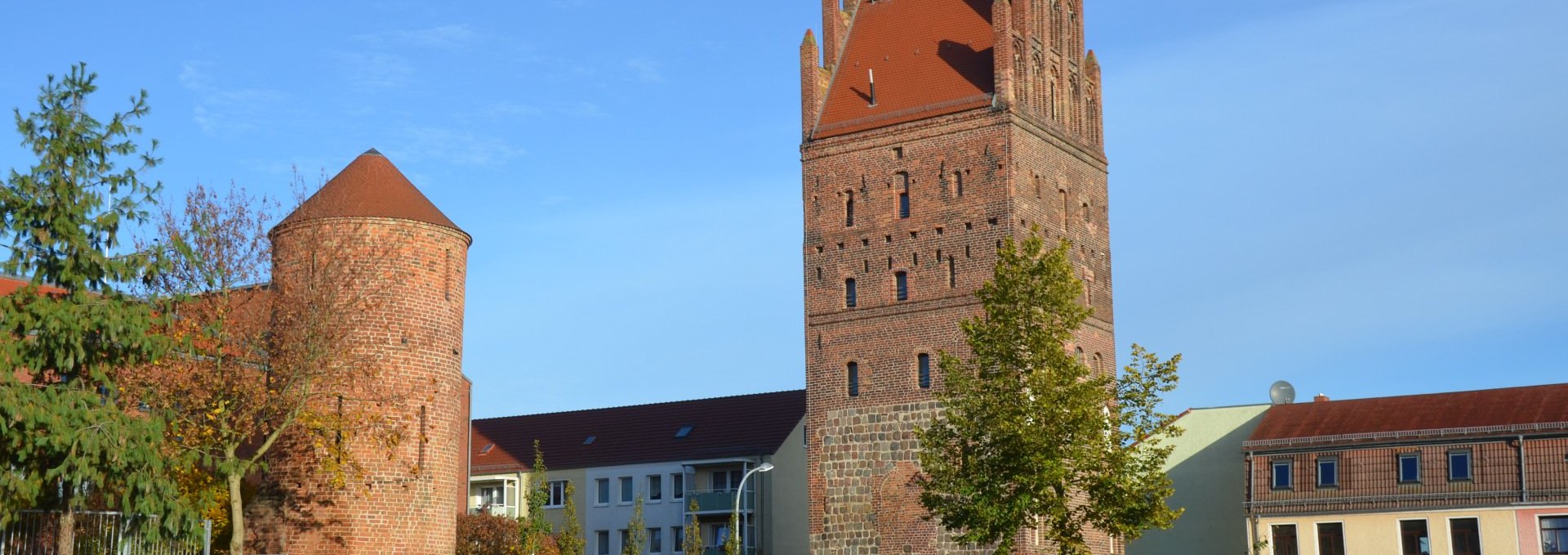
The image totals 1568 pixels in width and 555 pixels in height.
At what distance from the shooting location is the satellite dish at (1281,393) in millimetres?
59000

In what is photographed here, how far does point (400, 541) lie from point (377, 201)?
805 centimetres

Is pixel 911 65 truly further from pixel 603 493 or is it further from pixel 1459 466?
pixel 603 493

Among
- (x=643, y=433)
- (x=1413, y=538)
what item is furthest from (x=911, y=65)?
(x=643, y=433)

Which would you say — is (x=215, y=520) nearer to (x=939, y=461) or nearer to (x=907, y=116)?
(x=939, y=461)

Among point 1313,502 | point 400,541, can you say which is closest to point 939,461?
point 400,541

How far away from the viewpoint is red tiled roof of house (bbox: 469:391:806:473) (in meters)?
67.2

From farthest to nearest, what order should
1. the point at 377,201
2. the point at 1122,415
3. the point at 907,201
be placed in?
1. the point at 907,201
2. the point at 377,201
3. the point at 1122,415

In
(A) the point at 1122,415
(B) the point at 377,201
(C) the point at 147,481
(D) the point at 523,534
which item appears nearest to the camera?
(C) the point at 147,481

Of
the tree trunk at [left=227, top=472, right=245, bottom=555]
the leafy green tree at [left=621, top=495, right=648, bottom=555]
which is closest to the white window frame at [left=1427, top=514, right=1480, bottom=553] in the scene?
the leafy green tree at [left=621, top=495, right=648, bottom=555]

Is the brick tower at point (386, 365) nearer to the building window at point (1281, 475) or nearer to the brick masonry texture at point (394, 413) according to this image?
the brick masonry texture at point (394, 413)

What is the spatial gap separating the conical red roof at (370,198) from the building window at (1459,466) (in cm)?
2792

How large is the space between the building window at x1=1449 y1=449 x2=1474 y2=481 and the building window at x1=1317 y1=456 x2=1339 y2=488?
321 centimetres

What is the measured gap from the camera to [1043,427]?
1366 inches

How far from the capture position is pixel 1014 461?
34906mm
